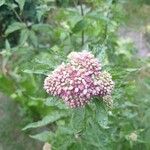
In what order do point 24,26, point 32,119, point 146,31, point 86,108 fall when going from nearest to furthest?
point 86,108
point 24,26
point 32,119
point 146,31

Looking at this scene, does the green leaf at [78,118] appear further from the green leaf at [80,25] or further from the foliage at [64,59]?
the green leaf at [80,25]

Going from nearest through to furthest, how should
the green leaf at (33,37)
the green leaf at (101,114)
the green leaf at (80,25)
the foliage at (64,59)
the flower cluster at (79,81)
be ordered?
the flower cluster at (79,81) → the green leaf at (101,114) → the foliage at (64,59) → the green leaf at (80,25) → the green leaf at (33,37)

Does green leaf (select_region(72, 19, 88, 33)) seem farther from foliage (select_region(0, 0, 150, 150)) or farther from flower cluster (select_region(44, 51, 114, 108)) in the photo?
flower cluster (select_region(44, 51, 114, 108))

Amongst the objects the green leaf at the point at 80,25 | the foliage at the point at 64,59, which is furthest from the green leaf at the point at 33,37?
the green leaf at the point at 80,25

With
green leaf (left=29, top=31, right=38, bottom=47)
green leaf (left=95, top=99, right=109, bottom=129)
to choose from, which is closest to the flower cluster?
green leaf (left=95, top=99, right=109, bottom=129)

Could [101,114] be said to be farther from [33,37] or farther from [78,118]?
[33,37]

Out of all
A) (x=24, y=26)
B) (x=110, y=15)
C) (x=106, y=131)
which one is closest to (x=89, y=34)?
(x=110, y=15)

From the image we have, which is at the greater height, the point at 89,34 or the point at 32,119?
the point at 89,34

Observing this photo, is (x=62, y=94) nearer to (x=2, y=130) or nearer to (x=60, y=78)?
(x=60, y=78)
